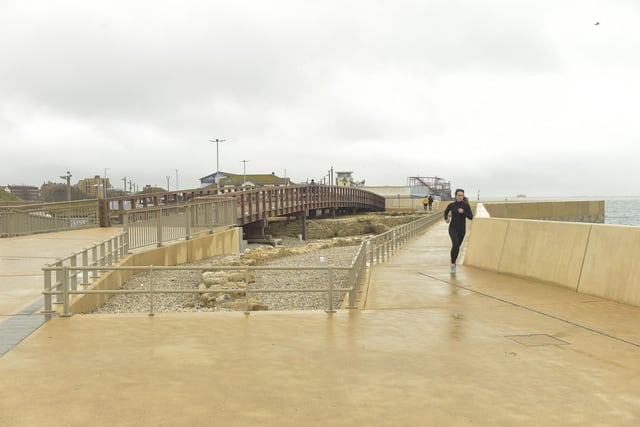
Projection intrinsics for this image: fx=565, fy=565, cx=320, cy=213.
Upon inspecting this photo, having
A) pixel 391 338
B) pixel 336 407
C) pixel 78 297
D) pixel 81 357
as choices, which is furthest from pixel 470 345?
pixel 78 297

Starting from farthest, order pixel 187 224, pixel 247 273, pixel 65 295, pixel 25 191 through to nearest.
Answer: pixel 25 191, pixel 187 224, pixel 247 273, pixel 65 295

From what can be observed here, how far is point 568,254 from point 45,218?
2082cm

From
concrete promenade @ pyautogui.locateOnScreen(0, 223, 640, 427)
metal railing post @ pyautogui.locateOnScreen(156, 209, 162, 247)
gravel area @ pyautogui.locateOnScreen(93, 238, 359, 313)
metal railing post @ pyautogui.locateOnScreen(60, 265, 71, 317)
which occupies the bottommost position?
gravel area @ pyautogui.locateOnScreen(93, 238, 359, 313)

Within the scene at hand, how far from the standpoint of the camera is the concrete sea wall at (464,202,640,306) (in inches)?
336

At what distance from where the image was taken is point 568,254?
10031 millimetres

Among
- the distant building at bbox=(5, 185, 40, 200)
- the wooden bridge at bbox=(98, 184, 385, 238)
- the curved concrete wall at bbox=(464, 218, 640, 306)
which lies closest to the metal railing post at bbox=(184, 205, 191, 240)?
the wooden bridge at bbox=(98, 184, 385, 238)

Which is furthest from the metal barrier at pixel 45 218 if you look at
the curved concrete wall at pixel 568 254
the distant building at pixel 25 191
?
the distant building at pixel 25 191

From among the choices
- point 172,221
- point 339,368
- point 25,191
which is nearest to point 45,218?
point 172,221

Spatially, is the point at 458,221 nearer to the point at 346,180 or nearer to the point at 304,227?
the point at 304,227

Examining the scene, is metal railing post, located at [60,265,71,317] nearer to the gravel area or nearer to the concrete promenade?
the concrete promenade

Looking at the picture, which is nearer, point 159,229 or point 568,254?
point 568,254

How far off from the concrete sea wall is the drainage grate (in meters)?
2.44

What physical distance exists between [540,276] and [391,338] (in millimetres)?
5276

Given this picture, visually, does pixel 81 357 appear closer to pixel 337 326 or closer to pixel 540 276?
pixel 337 326
